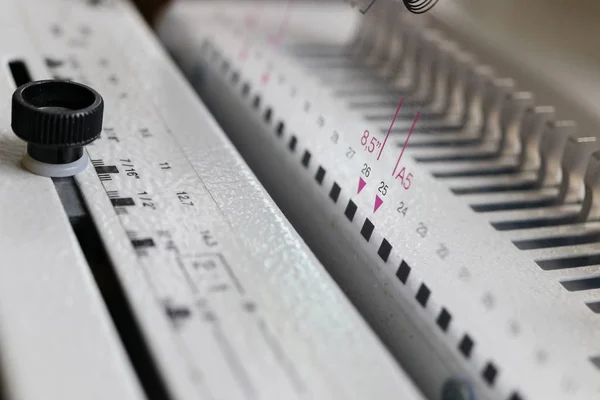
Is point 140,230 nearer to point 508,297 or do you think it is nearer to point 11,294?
point 11,294

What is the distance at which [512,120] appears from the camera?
2.78 feet

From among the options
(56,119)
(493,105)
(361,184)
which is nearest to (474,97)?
(493,105)

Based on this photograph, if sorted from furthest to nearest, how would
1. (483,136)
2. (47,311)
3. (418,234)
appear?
1. (483,136)
2. (418,234)
3. (47,311)

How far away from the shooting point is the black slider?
0.59 metres

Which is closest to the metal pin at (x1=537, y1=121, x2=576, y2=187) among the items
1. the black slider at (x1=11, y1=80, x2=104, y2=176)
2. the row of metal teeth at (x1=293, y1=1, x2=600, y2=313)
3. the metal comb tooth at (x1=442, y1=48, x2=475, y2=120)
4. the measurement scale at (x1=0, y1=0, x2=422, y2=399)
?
the row of metal teeth at (x1=293, y1=1, x2=600, y2=313)

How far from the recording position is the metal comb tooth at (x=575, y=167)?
75 centimetres

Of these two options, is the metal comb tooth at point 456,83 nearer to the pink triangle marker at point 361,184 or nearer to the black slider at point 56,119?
the pink triangle marker at point 361,184

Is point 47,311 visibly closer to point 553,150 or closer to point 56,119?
point 56,119

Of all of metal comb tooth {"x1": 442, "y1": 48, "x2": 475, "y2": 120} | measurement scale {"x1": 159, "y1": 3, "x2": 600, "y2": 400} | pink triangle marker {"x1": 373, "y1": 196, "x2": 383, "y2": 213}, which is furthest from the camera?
metal comb tooth {"x1": 442, "y1": 48, "x2": 475, "y2": 120}

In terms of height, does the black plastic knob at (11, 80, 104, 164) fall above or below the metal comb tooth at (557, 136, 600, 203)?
below

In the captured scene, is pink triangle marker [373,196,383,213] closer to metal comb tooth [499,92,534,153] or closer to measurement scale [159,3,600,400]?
measurement scale [159,3,600,400]

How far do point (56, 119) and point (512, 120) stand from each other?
48 cm

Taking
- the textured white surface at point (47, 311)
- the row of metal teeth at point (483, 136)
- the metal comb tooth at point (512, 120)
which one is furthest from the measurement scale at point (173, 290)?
the metal comb tooth at point (512, 120)

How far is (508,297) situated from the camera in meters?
0.60
